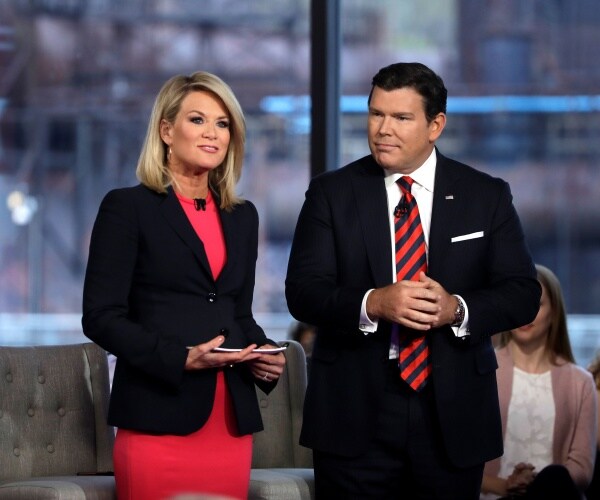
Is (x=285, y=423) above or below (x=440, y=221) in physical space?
below

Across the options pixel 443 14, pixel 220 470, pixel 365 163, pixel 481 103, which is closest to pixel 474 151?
pixel 481 103

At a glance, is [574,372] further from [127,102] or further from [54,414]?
[127,102]

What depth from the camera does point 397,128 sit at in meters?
3.15

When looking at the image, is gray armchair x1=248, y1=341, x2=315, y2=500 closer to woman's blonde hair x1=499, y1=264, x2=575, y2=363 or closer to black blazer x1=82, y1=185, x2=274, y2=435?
woman's blonde hair x1=499, y1=264, x2=575, y2=363

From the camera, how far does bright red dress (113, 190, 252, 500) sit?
3057mm

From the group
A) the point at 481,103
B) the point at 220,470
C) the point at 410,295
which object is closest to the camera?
the point at 410,295

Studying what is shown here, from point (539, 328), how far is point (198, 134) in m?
1.98

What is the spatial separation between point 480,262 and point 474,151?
3287mm

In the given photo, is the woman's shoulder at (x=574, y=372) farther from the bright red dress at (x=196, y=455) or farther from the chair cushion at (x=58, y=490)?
the bright red dress at (x=196, y=455)

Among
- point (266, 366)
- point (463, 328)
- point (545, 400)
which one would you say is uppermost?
point (463, 328)

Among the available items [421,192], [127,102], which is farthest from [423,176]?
[127,102]

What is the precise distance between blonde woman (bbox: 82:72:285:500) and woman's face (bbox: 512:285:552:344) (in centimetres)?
167

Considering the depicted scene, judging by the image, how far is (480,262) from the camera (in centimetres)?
318

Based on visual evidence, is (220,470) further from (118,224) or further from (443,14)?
(443,14)
